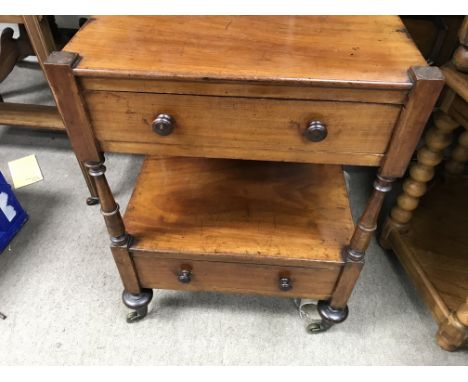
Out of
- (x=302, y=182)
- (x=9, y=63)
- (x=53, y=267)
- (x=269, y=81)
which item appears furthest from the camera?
(x=9, y=63)

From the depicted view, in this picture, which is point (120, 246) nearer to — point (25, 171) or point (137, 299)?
point (137, 299)

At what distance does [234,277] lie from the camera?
0.83 m

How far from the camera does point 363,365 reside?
36.0 inches

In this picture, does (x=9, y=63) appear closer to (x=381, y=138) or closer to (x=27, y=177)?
(x=27, y=177)

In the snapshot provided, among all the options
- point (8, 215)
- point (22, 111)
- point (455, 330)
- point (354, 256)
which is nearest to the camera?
point (354, 256)

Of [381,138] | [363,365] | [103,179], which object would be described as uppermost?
[381,138]

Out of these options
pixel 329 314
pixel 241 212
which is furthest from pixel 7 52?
pixel 329 314

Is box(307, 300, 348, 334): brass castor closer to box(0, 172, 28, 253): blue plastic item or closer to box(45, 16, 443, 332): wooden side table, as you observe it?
box(45, 16, 443, 332): wooden side table

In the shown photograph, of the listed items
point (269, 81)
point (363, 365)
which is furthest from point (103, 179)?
point (363, 365)

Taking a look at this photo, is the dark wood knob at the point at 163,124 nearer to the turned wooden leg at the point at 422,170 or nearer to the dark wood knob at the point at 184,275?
the dark wood knob at the point at 184,275

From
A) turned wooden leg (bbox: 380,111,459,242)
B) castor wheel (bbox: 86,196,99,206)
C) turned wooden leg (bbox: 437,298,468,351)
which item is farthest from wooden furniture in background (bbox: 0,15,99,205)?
turned wooden leg (bbox: 437,298,468,351)

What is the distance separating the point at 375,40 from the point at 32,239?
107 centimetres

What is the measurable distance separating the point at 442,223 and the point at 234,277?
63cm

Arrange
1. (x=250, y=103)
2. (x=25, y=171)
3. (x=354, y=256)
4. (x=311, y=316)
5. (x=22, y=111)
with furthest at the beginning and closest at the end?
(x=25, y=171) < (x=22, y=111) < (x=311, y=316) < (x=354, y=256) < (x=250, y=103)
